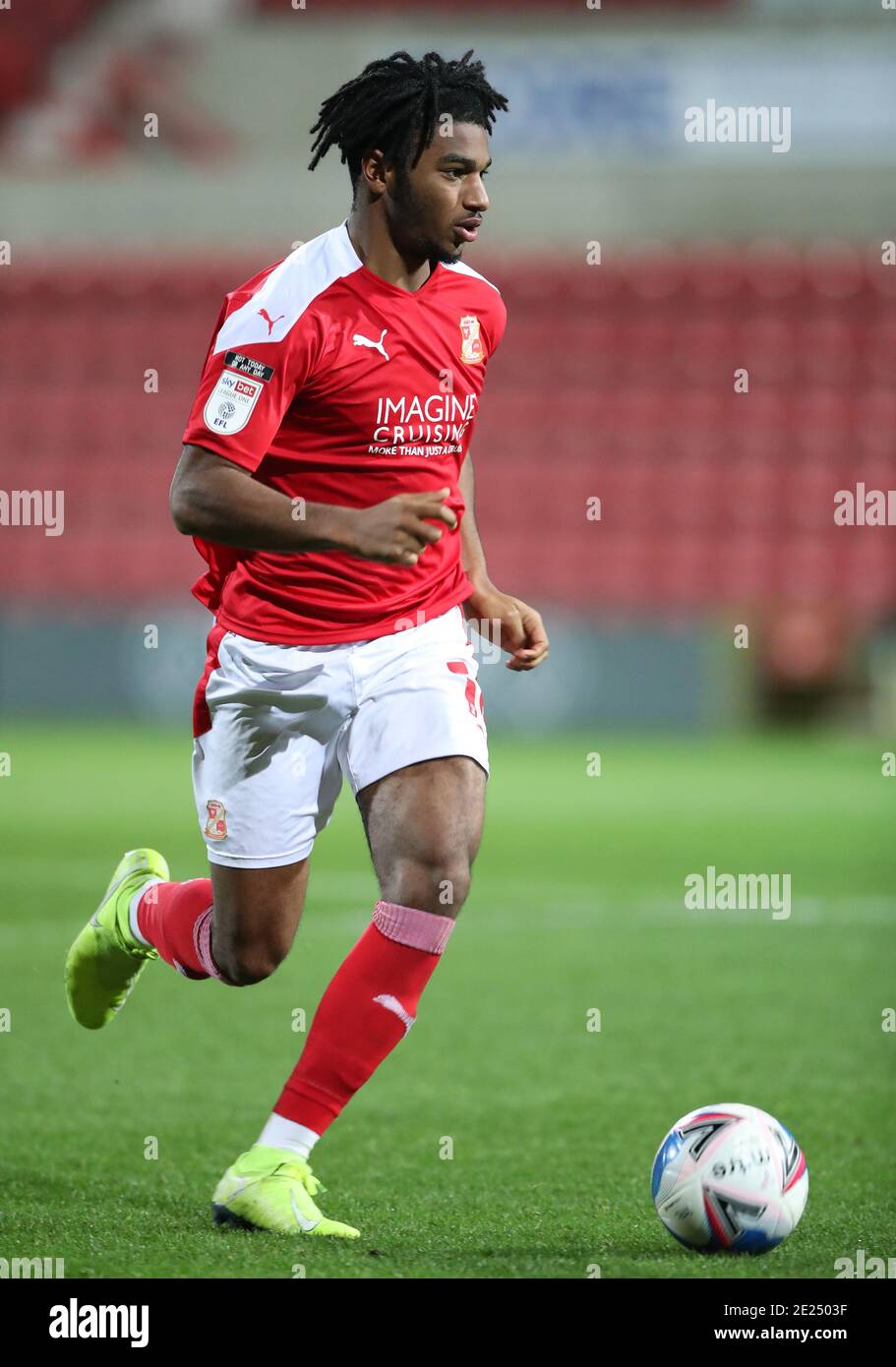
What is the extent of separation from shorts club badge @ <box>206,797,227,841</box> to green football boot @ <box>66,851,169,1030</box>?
57 centimetres

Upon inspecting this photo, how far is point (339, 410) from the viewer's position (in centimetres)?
385

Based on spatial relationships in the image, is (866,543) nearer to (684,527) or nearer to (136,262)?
(684,527)

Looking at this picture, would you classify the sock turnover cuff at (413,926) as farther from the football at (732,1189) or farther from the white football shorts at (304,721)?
the football at (732,1189)

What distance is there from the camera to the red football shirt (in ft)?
12.1

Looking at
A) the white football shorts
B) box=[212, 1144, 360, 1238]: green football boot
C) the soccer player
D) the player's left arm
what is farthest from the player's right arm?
box=[212, 1144, 360, 1238]: green football boot

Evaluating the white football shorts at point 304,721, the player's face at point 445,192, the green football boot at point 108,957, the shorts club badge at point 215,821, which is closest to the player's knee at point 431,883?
the white football shorts at point 304,721

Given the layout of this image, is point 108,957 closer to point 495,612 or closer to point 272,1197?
point 272,1197

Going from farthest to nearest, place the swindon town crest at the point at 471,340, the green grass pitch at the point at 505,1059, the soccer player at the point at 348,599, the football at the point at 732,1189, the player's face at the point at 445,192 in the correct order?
the swindon town crest at the point at 471,340, the player's face at the point at 445,192, the soccer player at the point at 348,599, the green grass pitch at the point at 505,1059, the football at the point at 732,1189

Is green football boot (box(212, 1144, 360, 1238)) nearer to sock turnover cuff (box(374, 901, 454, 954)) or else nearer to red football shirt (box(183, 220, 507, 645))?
sock turnover cuff (box(374, 901, 454, 954))

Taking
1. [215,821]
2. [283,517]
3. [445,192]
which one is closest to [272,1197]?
[215,821]

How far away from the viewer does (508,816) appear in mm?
10969

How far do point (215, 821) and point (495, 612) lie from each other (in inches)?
30.2

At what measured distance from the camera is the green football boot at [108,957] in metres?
4.49

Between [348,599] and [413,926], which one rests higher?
[348,599]
